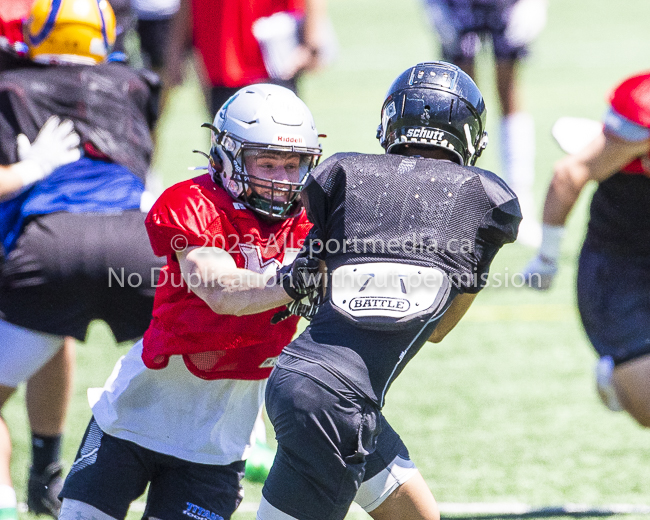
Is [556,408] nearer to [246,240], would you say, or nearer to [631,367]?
[631,367]

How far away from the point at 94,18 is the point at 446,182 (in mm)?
1827

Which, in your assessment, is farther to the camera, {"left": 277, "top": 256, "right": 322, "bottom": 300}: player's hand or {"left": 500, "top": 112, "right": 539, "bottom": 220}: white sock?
{"left": 500, "top": 112, "right": 539, "bottom": 220}: white sock

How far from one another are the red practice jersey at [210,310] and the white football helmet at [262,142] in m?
0.05

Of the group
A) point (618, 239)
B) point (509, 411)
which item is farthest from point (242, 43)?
point (618, 239)

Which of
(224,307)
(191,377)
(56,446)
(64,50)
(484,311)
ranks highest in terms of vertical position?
(64,50)

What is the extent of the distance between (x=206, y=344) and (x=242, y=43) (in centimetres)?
419

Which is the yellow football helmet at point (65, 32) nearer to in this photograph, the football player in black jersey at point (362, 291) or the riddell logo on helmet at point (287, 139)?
the riddell logo on helmet at point (287, 139)

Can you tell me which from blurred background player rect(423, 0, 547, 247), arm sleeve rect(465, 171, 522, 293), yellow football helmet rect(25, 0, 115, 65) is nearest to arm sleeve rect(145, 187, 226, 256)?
arm sleeve rect(465, 171, 522, 293)

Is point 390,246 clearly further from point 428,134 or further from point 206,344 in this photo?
point 206,344

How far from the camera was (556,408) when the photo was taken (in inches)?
184

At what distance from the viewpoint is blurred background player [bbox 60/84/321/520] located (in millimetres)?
2695

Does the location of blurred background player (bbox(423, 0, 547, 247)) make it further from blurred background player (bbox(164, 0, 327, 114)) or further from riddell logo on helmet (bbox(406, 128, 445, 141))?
riddell logo on helmet (bbox(406, 128, 445, 141))

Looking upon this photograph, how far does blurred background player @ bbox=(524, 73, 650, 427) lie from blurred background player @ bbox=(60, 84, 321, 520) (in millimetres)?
1174

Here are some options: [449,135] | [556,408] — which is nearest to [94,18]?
[449,135]
